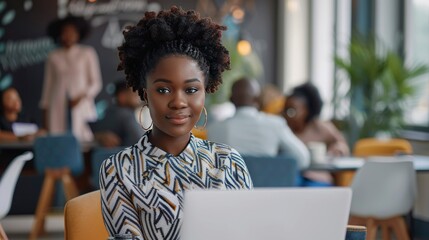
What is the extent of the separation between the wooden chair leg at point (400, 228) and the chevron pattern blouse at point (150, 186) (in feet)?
12.6

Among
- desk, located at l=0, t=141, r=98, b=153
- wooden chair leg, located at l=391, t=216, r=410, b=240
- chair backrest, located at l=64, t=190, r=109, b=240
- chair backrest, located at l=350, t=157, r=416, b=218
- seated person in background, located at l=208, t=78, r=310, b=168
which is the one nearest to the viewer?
chair backrest, located at l=64, t=190, r=109, b=240

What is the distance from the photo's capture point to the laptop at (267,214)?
5.60 feet

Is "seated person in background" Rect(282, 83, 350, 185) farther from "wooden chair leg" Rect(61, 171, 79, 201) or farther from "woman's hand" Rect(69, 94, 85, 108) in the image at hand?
"woman's hand" Rect(69, 94, 85, 108)

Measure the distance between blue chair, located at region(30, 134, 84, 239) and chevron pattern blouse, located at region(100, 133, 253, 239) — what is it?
541 centimetres

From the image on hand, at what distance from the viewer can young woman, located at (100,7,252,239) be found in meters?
2.15

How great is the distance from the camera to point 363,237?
7.57 feet

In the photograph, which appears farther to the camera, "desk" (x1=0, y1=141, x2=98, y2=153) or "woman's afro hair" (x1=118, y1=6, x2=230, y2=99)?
"desk" (x1=0, y1=141, x2=98, y2=153)

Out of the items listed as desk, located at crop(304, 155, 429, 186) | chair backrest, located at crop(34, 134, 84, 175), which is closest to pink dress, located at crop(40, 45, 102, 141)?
chair backrest, located at crop(34, 134, 84, 175)

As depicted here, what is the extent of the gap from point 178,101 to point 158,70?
0.10 meters

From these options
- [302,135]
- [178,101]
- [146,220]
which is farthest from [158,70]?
[302,135]

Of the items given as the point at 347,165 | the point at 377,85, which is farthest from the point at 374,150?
the point at 377,85

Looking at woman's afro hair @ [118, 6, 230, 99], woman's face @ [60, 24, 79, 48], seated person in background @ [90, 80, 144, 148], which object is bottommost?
seated person in background @ [90, 80, 144, 148]

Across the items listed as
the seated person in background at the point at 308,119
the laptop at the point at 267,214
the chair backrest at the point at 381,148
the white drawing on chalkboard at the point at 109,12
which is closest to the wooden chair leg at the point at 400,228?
the chair backrest at the point at 381,148

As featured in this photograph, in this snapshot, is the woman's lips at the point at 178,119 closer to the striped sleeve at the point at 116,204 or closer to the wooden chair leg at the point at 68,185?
the striped sleeve at the point at 116,204
